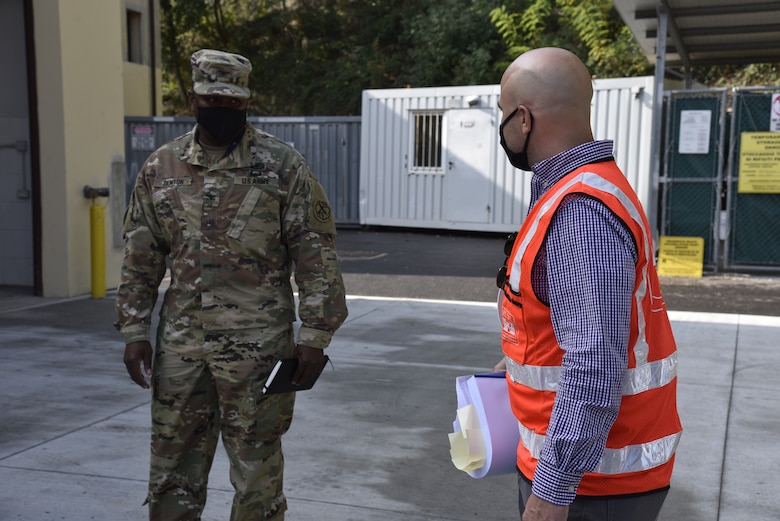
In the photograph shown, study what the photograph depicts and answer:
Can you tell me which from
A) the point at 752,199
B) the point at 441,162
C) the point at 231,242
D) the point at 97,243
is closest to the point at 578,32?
the point at 441,162

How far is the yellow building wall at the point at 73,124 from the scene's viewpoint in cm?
942

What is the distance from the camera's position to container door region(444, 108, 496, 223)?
1577 cm

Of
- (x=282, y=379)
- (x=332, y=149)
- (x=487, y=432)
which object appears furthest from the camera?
(x=332, y=149)

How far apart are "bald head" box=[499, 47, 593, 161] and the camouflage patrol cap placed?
1.37 metres

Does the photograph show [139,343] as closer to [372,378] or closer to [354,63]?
[372,378]

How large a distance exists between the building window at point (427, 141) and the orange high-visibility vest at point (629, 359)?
14394mm

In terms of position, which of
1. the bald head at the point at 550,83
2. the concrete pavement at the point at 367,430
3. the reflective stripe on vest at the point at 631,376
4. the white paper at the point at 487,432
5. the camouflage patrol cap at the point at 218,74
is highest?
the camouflage patrol cap at the point at 218,74

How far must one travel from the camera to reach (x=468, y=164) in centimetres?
1595

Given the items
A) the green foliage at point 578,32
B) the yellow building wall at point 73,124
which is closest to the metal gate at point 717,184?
the yellow building wall at point 73,124

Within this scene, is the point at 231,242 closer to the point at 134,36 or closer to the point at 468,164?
the point at 468,164

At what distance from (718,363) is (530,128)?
5.64 m

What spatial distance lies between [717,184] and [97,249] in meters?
7.85

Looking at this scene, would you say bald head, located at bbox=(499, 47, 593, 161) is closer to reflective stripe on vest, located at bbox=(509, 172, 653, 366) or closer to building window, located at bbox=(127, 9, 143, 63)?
reflective stripe on vest, located at bbox=(509, 172, 653, 366)

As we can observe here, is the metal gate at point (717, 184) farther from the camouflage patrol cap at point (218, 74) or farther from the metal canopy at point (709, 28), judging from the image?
the camouflage patrol cap at point (218, 74)
